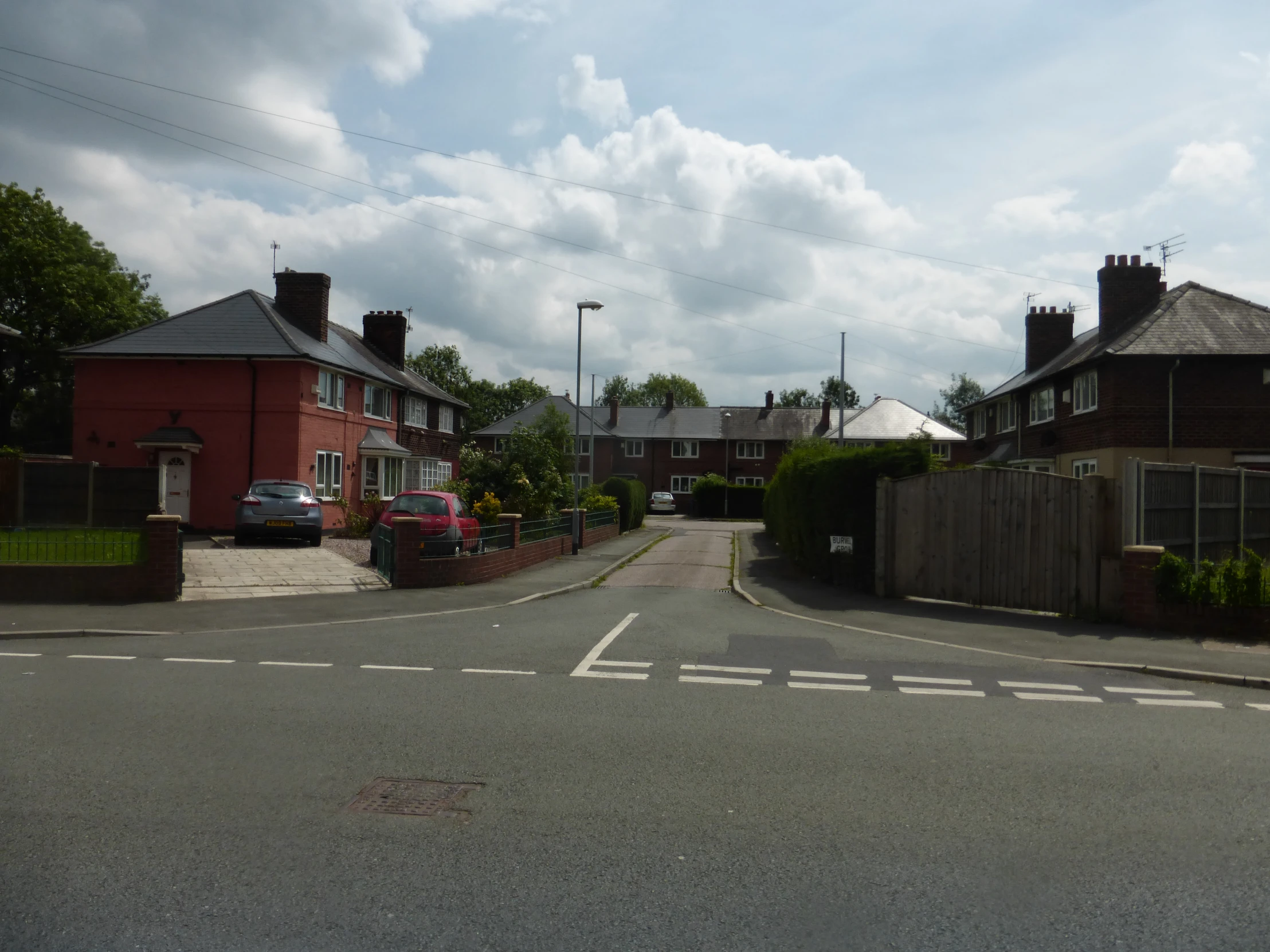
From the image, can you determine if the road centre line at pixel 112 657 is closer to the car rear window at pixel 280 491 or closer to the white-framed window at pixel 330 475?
the car rear window at pixel 280 491

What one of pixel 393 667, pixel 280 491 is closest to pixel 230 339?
pixel 280 491

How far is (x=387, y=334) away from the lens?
1751 inches

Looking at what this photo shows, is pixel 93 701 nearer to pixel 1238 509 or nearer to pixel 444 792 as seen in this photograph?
pixel 444 792

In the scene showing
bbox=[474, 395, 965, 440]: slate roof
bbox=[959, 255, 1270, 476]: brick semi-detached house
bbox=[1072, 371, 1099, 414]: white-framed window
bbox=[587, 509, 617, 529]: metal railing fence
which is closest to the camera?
bbox=[959, 255, 1270, 476]: brick semi-detached house

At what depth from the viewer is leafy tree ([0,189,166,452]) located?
46500 mm

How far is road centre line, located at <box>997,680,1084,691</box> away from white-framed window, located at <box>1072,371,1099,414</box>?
72.7ft

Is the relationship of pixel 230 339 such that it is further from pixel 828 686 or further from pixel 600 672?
pixel 828 686

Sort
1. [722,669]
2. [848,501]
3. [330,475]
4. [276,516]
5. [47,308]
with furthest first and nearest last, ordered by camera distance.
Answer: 1. [47,308]
2. [330,475]
3. [276,516]
4. [848,501]
5. [722,669]

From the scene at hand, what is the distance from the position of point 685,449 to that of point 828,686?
2489 inches

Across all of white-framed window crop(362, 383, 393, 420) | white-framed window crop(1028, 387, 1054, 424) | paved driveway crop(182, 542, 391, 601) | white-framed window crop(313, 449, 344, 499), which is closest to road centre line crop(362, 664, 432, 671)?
paved driveway crop(182, 542, 391, 601)

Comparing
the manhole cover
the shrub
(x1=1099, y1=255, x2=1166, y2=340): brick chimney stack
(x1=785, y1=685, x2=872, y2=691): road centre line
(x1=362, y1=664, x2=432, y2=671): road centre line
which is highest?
(x1=1099, y1=255, x2=1166, y2=340): brick chimney stack

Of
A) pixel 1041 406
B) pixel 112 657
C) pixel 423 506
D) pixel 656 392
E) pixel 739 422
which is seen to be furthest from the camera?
pixel 656 392

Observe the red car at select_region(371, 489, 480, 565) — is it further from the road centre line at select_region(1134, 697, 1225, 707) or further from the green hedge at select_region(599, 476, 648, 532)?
the green hedge at select_region(599, 476, 648, 532)

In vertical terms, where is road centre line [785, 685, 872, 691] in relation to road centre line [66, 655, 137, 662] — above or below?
above
